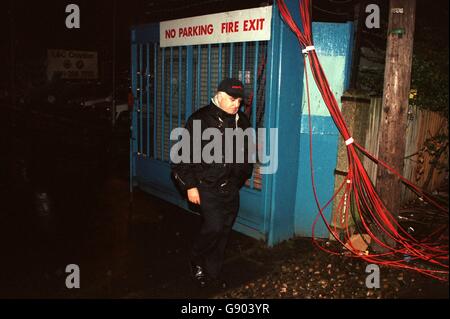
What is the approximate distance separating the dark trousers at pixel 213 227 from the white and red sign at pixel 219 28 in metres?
2.01

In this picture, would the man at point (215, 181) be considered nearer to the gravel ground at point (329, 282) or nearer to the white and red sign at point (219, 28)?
the gravel ground at point (329, 282)

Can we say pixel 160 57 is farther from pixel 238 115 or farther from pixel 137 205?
pixel 238 115

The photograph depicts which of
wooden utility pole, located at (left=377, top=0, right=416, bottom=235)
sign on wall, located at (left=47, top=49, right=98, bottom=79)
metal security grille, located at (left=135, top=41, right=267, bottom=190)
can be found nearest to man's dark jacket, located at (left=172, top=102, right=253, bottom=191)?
metal security grille, located at (left=135, top=41, right=267, bottom=190)

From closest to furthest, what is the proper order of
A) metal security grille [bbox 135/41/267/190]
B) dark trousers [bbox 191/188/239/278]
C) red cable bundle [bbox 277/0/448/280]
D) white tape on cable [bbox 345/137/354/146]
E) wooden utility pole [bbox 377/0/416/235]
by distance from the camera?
dark trousers [bbox 191/188/239/278] < wooden utility pole [bbox 377/0/416/235] < red cable bundle [bbox 277/0/448/280] < white tape on cable [bbox 345/137/354/146] < metal security grille [bbox 135/41/267/190]

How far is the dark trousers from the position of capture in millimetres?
3979

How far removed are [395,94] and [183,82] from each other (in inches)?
128

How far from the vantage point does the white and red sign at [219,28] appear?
186 inches

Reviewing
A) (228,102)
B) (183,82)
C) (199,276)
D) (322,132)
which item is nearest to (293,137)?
(322,132)

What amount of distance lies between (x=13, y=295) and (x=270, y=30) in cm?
393

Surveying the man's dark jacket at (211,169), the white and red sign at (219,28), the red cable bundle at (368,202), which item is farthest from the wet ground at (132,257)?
the white and red sign at (219,28)

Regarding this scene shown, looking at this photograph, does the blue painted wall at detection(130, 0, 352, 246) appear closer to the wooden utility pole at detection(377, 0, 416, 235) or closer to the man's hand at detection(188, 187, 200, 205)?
the wooden utility pole at detection(377, 0, 416, 235)

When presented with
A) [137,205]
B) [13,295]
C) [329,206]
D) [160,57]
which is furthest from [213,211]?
[160,57]

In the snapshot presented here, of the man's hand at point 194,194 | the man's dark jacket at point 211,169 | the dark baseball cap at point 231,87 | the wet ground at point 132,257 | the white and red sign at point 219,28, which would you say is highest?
the white and red sign at point 219,28

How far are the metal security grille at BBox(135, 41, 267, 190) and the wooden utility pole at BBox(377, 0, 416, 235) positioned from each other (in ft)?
4.95
